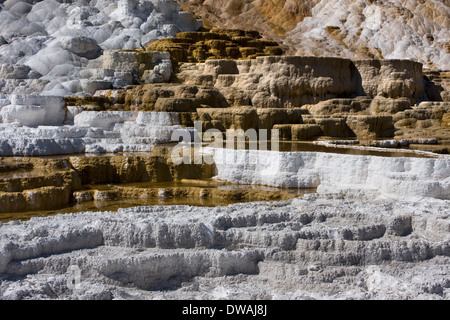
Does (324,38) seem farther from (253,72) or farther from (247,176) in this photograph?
(247,176)

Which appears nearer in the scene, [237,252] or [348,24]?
[237,252]

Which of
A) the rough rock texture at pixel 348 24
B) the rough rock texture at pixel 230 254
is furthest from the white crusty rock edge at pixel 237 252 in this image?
the rough rock texture at pixel 348 24

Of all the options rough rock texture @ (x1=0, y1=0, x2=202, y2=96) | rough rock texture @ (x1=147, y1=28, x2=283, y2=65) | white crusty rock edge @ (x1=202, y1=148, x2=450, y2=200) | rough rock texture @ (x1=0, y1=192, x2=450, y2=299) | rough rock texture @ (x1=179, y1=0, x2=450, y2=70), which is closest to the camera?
rough rock texture @ (x1=0, y1=192, x2=450, y2=299)

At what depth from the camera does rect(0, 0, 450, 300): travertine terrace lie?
539cm

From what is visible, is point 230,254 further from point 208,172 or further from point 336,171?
point 208,172

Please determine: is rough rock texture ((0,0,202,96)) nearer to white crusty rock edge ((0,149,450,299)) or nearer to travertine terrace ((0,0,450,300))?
travertine terrace ((0,0,450,300))

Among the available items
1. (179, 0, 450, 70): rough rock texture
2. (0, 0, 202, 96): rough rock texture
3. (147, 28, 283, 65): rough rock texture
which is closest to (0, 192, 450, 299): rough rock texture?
(0, 0, 202, 96): rough rock texture

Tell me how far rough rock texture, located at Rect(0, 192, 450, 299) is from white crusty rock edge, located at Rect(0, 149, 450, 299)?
0.03 feet

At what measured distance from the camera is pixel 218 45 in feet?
66.4

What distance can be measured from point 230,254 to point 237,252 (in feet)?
0.28
